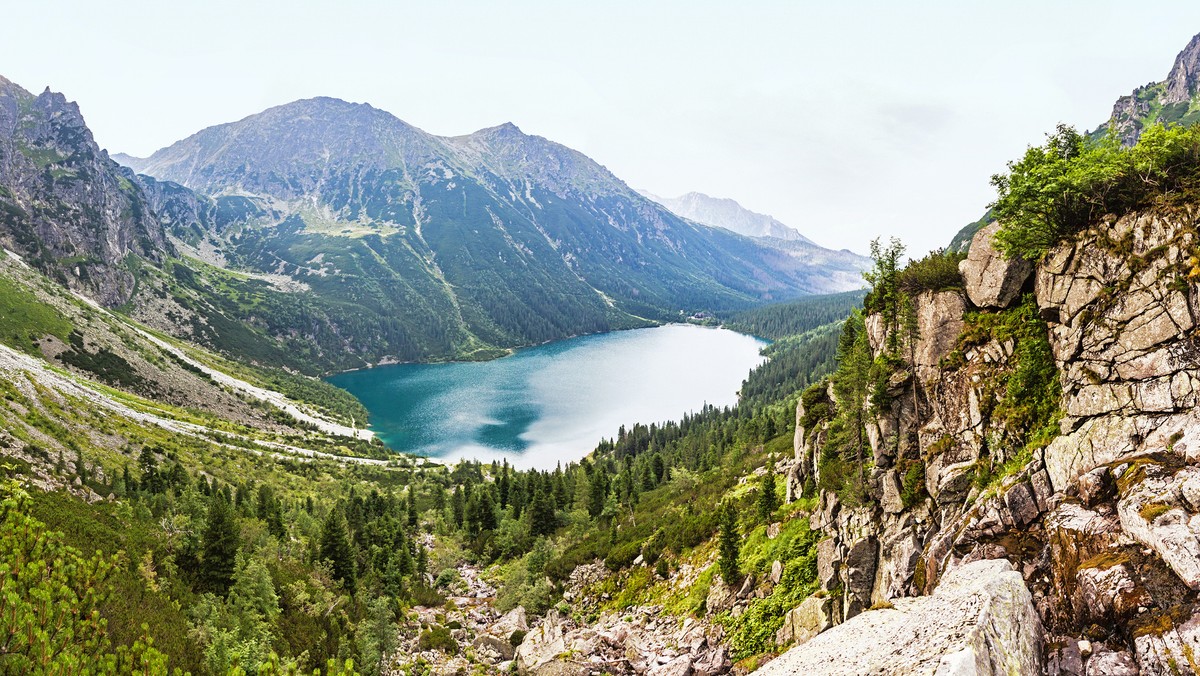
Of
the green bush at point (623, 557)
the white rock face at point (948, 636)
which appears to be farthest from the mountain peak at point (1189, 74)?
the white rock face at point (948, 636)

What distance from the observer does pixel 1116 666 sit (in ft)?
36.5

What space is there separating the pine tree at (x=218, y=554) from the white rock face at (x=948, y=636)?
3021cm

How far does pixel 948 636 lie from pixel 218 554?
35.8 m

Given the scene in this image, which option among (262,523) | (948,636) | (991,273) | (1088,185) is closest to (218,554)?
(262,523)

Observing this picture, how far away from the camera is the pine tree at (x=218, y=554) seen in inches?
1180

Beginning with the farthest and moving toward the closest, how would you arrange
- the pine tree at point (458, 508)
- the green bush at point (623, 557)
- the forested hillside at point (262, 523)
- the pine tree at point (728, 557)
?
the pine tree at point (458, 508) < the green bush at point (623, 557) < the pine tree at point (728, 557) < the forested hillside at point (262, 523)

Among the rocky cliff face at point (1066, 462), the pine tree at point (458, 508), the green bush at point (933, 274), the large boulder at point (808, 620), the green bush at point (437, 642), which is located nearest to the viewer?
the rocky cliff face at point (1066, 462)

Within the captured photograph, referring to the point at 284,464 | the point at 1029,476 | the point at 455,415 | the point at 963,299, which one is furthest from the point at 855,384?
the point at 455,415

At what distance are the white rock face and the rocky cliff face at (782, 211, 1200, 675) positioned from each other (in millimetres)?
573

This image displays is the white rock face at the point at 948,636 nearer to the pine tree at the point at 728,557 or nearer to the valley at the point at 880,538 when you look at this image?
the valley at the point at 880,538

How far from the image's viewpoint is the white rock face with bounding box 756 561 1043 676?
35.3ft

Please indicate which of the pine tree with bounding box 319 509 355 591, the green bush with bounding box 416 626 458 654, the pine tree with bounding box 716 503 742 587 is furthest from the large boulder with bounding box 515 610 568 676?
the pine tree with bounding box 319 509 355 591

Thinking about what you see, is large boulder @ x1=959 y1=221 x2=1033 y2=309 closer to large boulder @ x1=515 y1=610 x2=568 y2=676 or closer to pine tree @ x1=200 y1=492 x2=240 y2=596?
large boulder @ x1=515 y1=610 x2=568 y2=676

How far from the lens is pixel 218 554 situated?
3069 cm
